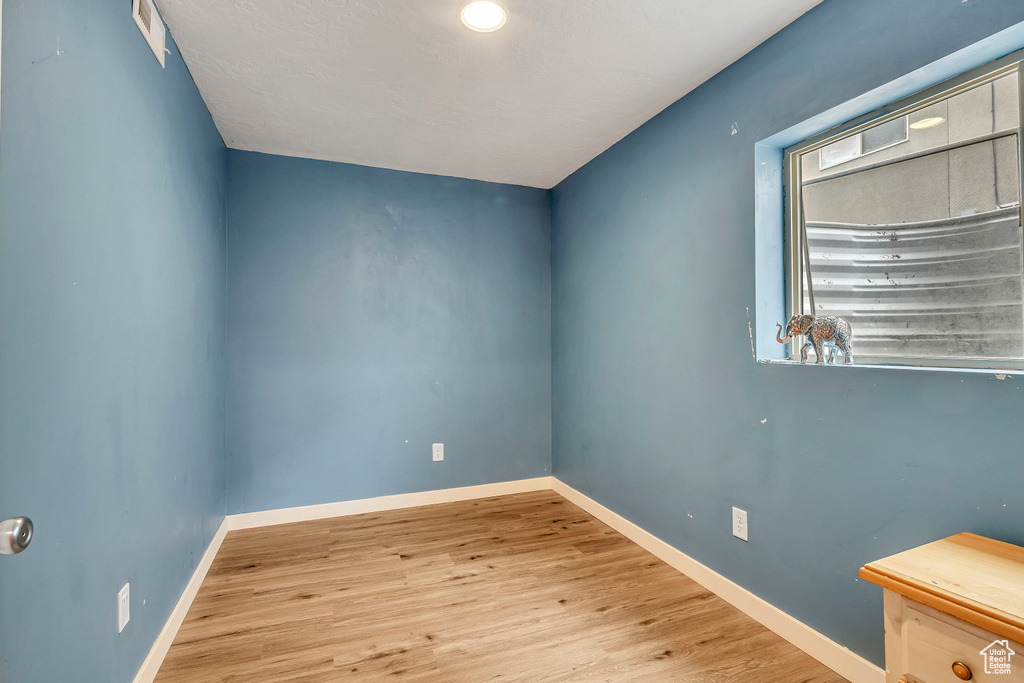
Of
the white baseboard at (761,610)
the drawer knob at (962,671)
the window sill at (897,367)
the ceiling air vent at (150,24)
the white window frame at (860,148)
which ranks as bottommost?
the white baseboard at (761,610)

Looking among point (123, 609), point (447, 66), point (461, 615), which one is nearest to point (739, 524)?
point (461, 615)

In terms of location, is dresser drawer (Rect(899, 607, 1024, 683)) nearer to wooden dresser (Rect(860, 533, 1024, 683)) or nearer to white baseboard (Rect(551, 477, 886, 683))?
wooden dresser (Rect(860, 533, 1024, 683))

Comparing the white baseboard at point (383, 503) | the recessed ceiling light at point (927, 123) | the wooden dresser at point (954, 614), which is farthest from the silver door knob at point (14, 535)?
the white baseboard at point (383, 503)

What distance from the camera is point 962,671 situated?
3.13ft

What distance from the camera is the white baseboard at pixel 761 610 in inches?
63.2

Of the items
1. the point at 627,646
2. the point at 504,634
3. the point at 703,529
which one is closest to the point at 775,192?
the point at 703,529

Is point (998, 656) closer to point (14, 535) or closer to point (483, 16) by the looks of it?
point (14, 535)

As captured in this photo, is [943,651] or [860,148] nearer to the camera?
[943,651]

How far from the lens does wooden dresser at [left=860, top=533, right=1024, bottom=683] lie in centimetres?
90

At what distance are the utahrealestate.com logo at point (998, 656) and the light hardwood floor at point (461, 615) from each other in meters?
0.88

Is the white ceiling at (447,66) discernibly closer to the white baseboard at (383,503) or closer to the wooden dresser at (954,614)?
the wooden dresser at (954,614)

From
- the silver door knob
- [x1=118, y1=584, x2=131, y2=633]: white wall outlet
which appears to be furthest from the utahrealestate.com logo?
[x1=118, y1=584, x2=131, y2=633]: white wall outlet

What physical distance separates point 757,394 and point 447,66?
1885 mm

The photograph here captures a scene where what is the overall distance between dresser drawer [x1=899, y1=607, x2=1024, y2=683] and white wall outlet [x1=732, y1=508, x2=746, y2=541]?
1.01 m
